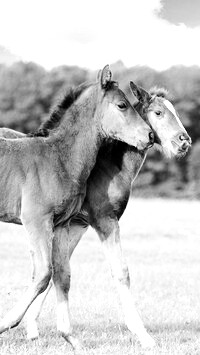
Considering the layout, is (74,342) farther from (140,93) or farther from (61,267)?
(140,93)

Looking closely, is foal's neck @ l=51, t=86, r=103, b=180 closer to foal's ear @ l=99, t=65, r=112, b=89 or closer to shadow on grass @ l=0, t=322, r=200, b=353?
foal's ear @ l=99, t=65, r=112, b=89

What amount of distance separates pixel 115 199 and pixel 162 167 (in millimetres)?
25731

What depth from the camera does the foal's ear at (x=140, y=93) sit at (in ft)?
26.8

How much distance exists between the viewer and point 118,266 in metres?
7.43

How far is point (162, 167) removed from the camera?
33219mm

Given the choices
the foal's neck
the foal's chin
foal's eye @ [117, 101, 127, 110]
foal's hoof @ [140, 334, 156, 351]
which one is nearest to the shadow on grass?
foal's hoof @ [140, 334, 156, 351]

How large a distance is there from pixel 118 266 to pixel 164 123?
5.94 ft

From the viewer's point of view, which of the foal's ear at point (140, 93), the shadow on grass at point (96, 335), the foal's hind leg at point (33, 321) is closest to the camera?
the shadow on grass at point (96, 335)

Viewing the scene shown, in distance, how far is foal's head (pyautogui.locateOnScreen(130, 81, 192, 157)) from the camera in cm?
799

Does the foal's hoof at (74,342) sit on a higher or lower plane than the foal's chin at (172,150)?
lower

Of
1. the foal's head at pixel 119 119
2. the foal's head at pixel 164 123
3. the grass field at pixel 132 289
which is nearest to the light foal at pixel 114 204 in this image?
the foal's head at pixel 164 123

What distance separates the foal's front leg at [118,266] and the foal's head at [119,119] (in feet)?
3.26

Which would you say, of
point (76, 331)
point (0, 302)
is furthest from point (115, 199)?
point (0, 302)

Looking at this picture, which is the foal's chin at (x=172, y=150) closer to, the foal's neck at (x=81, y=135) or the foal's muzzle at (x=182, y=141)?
the foal's muzzle at (x=182, y=141)
